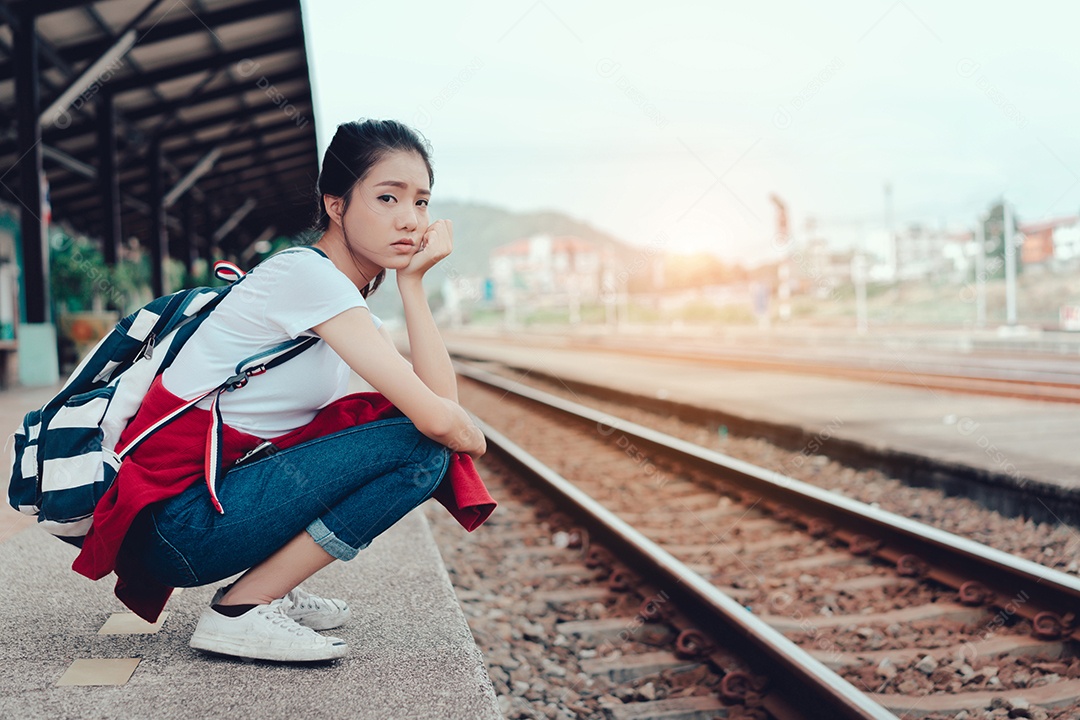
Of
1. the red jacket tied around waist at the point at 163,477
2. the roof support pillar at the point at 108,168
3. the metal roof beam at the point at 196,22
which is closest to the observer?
the red jacket tied around waist at the point at 163,477

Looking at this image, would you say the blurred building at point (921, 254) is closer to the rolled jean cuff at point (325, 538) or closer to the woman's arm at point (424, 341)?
the woman's arm at point (424, 341)

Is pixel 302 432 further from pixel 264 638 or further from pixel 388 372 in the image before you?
pixel 264 638

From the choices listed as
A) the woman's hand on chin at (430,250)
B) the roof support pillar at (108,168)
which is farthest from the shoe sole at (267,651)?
the roof support pillar at (108,168)

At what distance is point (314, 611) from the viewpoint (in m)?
2.43

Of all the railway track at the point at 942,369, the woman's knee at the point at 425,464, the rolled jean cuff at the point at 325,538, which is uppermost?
the woman's knee at the point at 425,464

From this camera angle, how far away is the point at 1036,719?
2502 mm

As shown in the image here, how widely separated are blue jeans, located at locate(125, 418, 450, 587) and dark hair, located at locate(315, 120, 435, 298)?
21.9 inches

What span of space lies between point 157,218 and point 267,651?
630 inches

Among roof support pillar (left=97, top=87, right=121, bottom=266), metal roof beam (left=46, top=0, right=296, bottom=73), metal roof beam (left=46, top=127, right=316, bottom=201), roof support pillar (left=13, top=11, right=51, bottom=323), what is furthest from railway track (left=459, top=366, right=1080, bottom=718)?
metal roof beam (left=46, top=127, right=316, bottom=201)

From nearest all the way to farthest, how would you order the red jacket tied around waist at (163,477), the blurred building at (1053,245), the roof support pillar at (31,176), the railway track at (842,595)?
1. the red jacket tied around waist at (163,477)
2. the railway track at (842,595)
3. the roof support pillar at (31,176)
4. the blurred building at (1053,245)

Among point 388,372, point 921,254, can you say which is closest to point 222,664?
point 388,372

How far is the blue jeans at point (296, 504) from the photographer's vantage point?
196cm

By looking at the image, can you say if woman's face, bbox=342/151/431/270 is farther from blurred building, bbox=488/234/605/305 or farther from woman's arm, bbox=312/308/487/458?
blurred building, bbox=488/234/605/305

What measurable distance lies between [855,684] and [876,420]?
17.6ft
